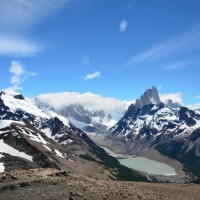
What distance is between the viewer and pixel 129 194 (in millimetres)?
56062

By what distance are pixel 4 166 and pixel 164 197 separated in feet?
250

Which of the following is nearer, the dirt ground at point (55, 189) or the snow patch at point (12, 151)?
the dirt ground at point (55, 189)

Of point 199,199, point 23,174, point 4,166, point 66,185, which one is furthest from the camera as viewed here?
point 4,166

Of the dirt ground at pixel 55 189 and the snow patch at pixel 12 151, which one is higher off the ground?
the snow patch at pixel 12 151

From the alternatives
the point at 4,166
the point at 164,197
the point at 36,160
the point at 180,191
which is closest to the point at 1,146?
the point at 36,160

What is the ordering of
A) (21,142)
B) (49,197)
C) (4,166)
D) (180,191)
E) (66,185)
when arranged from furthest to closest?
(21,142)
(4,166)
(180,191)
(66,185)
(49,197)

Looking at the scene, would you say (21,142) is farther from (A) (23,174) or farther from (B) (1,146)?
(A) (23,174)

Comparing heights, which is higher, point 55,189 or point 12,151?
point 12,151

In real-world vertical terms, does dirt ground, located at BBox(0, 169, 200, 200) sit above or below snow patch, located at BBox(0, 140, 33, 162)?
below

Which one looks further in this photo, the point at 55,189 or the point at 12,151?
the point at 12,151

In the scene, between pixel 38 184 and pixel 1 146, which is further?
pixel 1 146

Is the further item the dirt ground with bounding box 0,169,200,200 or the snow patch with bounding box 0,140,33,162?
the snow patch with bounding box 0,140,33,162

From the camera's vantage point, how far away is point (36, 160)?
563 ft

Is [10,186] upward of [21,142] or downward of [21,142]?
downward
